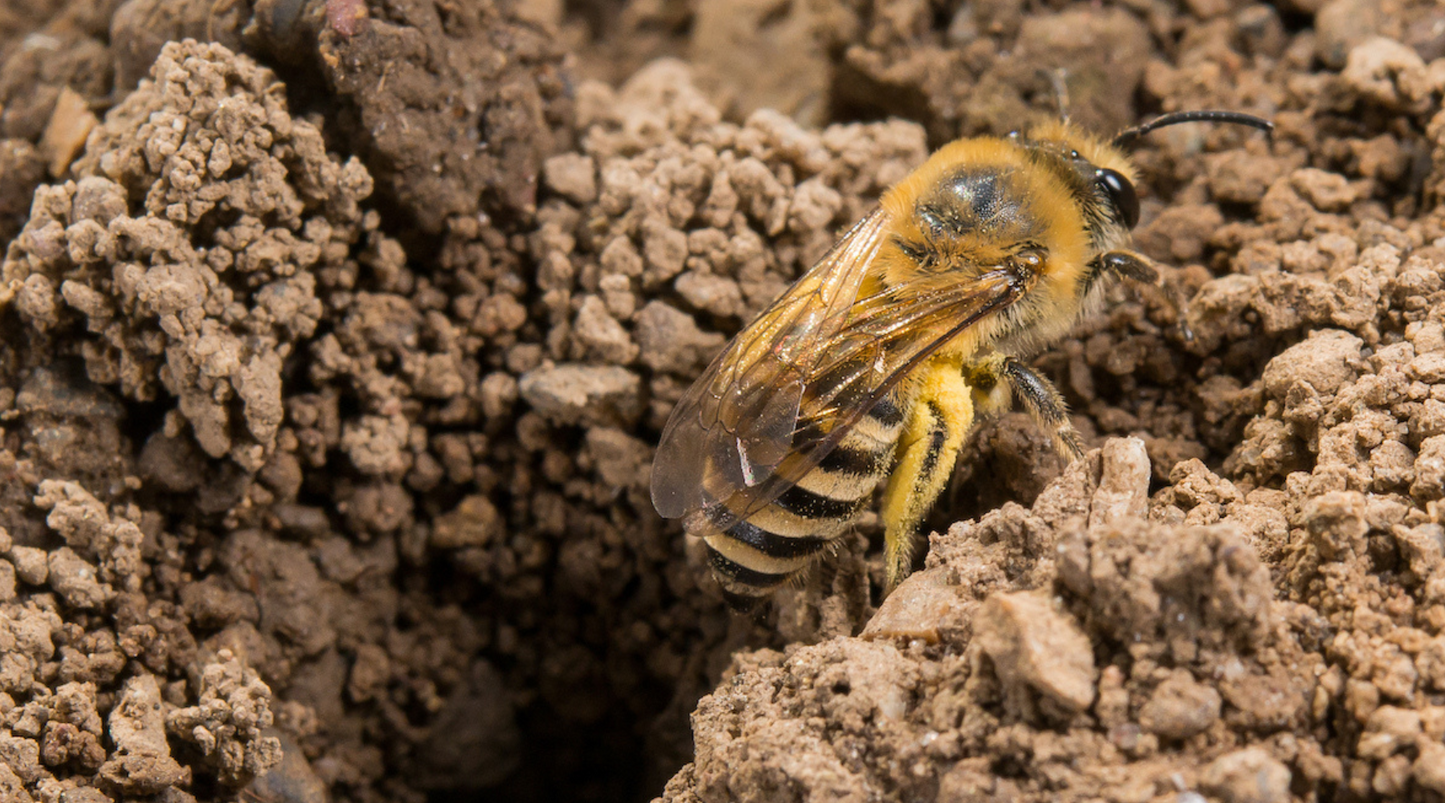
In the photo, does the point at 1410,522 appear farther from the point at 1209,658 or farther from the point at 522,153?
the point at 522,153

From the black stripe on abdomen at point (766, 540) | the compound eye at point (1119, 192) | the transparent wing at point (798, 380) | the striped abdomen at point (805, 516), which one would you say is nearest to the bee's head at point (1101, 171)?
the compound eye at point (1119, 192)

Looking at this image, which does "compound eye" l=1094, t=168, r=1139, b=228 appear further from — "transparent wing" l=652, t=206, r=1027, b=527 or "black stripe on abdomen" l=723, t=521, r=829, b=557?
"black stripe on abdomen" l=723, t=521, r=829, b=557

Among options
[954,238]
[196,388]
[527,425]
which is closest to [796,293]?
[954,238]

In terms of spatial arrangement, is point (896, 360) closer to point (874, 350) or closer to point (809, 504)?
point (874, 350)

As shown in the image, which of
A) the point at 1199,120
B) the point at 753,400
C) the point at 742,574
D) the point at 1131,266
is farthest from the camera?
the point at 1199,120

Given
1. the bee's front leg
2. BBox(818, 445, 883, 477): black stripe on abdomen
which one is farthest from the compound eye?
BBox(818, 445, 883, 477): black stripe on abdomen

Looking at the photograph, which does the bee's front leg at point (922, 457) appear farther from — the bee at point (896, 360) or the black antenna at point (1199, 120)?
the black antenna at point (1199, 120)

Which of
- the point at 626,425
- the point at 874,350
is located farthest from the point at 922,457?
the point at 626,425
